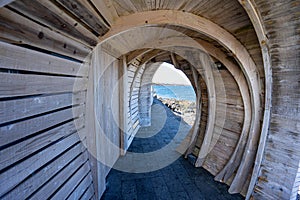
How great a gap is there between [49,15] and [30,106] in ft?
1.74

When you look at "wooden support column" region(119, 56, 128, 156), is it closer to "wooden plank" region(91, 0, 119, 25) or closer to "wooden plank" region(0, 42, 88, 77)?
"wooden plank" region(91, 0, 119, 25)

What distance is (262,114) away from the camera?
6.68 feet

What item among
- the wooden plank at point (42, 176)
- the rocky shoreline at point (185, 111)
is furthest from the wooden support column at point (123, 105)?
the rocky shoreline at point (185, 111)

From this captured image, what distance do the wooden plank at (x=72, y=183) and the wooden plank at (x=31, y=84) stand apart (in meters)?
0.78

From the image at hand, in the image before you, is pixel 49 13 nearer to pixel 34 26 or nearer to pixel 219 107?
pixel 34 26

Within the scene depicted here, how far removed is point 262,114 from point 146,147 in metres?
2.53

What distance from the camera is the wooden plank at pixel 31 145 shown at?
80cm

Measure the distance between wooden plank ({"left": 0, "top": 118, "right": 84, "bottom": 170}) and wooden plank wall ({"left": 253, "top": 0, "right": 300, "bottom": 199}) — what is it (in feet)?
6.30

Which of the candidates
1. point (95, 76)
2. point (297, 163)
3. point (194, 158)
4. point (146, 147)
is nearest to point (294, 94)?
point (297, 163)

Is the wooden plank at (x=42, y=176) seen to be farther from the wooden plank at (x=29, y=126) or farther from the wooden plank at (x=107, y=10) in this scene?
the wooden plank at (x=107, y=10)

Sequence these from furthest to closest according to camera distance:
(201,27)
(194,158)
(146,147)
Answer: (146,147), (194,158), (201,27)

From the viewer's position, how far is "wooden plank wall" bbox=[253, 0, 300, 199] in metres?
1.47

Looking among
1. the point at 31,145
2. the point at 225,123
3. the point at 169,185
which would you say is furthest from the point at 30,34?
the point at 225,123

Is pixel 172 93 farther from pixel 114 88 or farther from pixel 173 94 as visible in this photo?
pixel 114 88
